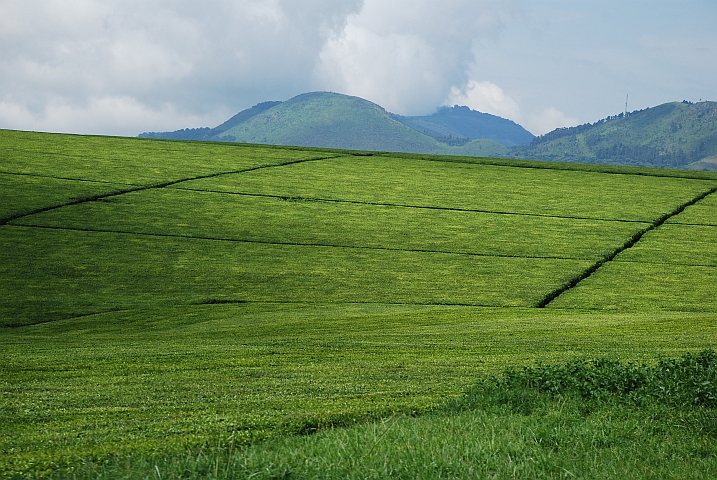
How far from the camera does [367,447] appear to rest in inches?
330

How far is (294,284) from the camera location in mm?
34656

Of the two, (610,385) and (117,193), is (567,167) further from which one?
(610,385)

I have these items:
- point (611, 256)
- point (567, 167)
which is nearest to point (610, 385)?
point (611, 256)

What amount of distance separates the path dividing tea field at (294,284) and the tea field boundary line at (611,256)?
17cm

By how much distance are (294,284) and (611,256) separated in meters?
17.2

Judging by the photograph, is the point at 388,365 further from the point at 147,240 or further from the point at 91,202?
the point at 91,202

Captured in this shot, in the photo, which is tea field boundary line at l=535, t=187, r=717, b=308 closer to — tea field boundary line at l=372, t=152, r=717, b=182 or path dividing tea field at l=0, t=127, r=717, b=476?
path dividing tea field at l=0, t=127, r=717, b=476

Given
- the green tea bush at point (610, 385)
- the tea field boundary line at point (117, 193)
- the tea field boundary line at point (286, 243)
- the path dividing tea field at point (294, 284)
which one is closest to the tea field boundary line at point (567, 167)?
the path dividing tea field at point (294, 284)

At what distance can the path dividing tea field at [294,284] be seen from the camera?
11500 mm

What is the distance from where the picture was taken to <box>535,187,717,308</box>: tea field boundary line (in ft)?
108

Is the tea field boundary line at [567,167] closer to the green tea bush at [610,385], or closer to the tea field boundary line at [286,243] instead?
the tea field boundary line at [286,243]

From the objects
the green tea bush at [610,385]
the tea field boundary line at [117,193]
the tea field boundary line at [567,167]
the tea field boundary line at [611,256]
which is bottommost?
the tea field boundary line at [611,256]

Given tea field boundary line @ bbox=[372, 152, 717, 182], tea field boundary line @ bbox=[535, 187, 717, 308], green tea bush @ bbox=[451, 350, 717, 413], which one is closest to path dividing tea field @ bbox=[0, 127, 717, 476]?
tea field boundary line @ bbox=[535, 187, 717, 308]

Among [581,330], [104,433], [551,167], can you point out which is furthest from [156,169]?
[104,433]
